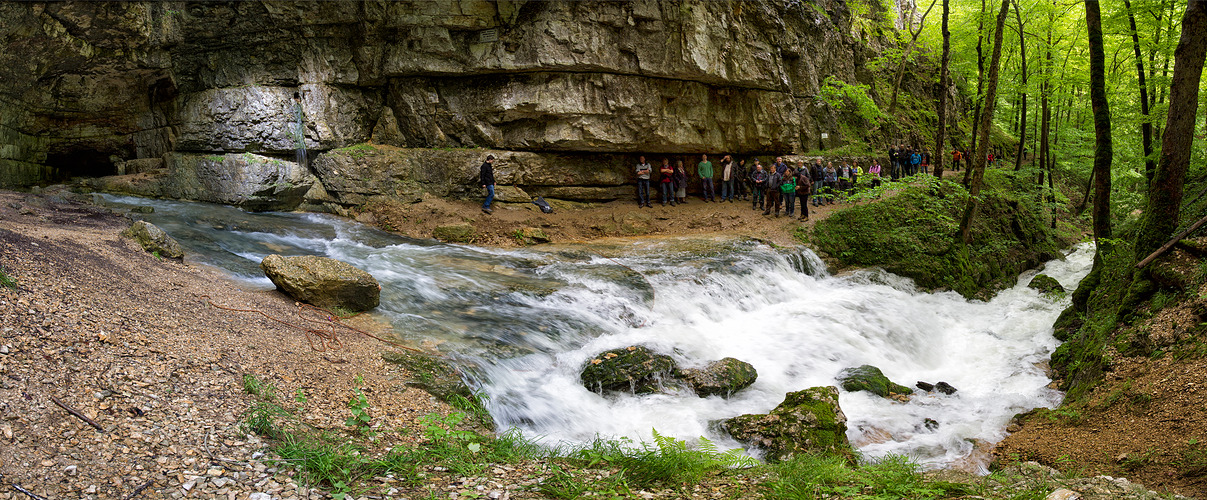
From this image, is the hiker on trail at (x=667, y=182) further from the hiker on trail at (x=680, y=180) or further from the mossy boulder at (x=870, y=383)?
the mossy boulder at (x=870, y=383)

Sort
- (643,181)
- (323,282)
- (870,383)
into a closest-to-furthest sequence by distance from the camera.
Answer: (323,282)
(870,383)
(643,181)

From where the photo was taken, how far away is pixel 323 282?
8.47 meters

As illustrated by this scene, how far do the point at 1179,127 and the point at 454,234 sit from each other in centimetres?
1393

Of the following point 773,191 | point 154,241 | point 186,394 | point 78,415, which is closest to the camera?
point 78,415

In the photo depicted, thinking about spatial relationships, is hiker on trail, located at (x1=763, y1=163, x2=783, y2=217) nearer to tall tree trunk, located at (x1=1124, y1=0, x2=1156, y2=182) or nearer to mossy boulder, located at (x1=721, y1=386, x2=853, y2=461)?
tall tree trunk, located at (x1=1124, y1=0, x2=1156, y2=182)

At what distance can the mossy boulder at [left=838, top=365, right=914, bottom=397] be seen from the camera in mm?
9032

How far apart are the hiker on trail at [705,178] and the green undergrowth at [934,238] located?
4.24 m

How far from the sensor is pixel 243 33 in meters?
16.8

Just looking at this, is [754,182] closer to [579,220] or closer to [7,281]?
[579,220]

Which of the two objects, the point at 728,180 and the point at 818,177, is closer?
the point at 728,180

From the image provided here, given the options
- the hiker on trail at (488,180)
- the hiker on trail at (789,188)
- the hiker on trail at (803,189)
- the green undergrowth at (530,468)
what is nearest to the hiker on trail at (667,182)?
the hiker on trail at (789,188)

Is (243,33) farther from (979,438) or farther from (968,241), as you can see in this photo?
(968,241)

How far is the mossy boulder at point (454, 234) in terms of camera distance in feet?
51.3

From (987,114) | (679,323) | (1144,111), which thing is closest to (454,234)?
(679,323)
